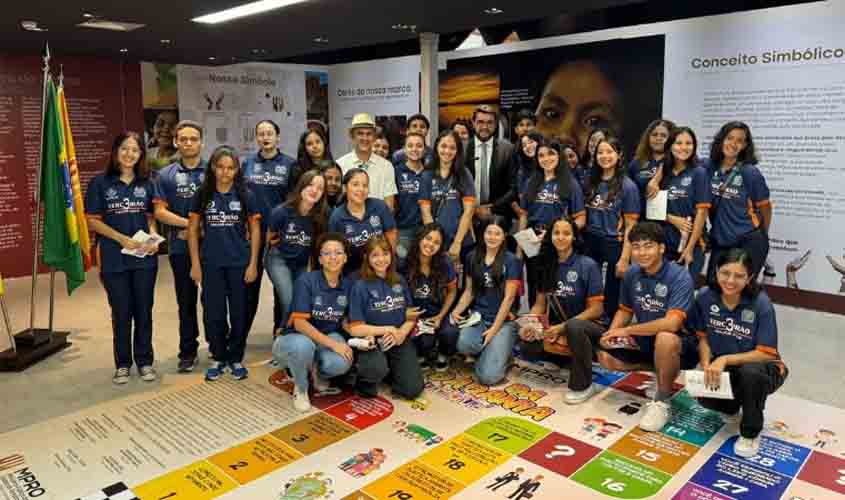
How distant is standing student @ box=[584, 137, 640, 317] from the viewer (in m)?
4.29

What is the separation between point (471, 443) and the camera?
10.6 feet

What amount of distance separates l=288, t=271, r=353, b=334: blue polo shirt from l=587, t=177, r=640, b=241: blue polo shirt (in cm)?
175

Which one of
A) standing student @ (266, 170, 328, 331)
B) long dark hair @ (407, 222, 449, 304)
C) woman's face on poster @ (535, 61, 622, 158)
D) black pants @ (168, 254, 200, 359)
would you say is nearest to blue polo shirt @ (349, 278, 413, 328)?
long dark hair @ (407, 222, 449, 304)

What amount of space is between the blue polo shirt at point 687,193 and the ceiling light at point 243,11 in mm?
2826

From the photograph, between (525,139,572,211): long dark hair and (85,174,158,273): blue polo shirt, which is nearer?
(85,174,158,273): blue polo shirt

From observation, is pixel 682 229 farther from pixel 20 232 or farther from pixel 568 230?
pixel 20 232

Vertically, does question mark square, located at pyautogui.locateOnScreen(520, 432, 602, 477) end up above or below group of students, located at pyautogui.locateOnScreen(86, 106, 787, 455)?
below

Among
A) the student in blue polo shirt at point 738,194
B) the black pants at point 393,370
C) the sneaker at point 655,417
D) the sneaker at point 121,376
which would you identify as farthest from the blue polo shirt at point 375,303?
the student in blue polo shirt at point 738,194

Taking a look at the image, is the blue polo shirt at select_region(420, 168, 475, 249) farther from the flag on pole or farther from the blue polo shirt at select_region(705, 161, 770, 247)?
the flag on pole

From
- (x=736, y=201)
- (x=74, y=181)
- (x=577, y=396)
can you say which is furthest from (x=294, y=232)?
(x=736, y=201)

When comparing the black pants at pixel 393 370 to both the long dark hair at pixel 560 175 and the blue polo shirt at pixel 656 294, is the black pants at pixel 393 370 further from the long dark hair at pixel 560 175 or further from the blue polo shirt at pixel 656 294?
the long dark hair at pixel 560 175

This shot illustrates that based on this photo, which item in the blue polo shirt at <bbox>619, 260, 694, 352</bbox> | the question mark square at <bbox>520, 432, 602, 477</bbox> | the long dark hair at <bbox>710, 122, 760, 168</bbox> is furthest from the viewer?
the long dark hair at <bbox>710, 122, 760, 168</bbox>

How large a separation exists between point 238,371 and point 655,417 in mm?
2493

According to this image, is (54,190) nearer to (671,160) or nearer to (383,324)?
(383,324)
